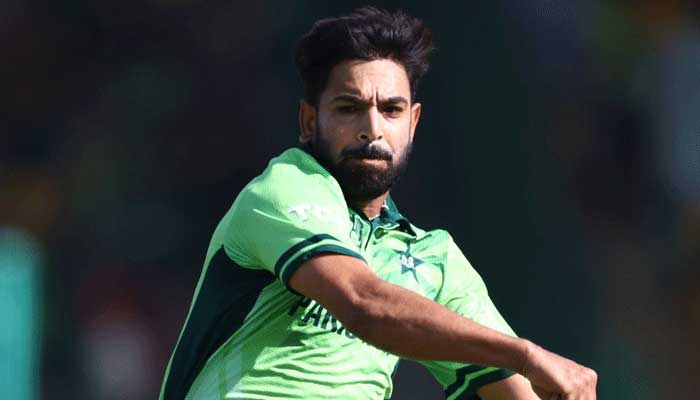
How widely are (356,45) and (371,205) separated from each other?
49 cm

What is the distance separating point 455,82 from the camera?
6.97 m

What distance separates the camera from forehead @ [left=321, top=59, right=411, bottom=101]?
3311 mm

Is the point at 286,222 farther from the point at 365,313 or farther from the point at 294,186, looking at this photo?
the point at 365,313

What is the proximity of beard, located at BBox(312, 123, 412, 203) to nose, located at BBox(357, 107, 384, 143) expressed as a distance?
0.02 meters

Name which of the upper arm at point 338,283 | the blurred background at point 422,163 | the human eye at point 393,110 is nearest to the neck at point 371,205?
the human eye at point 393,110

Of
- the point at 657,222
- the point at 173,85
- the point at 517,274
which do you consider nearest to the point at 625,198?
the point at 657,222

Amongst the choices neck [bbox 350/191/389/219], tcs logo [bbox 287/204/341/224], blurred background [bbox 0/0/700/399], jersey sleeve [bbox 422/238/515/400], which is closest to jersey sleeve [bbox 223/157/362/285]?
tcs logo [bbox 287/204/341/224]

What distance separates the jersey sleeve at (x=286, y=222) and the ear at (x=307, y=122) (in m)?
0.37

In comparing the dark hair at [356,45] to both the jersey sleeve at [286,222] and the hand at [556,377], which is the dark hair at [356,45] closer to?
the jersey sleeve at [286,222]

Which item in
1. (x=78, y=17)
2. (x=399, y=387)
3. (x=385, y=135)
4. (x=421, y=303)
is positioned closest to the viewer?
(x=421, y=303)

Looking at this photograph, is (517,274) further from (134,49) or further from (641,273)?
(134,49)

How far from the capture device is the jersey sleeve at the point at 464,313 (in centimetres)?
335

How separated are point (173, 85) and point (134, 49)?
346mm

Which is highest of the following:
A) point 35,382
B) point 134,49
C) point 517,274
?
point 134,49
